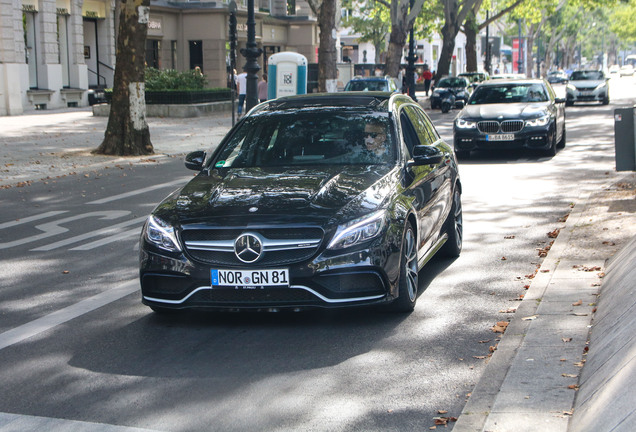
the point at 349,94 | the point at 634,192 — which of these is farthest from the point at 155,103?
the point at 349,94

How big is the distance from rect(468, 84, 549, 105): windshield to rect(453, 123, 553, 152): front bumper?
132 centimetres

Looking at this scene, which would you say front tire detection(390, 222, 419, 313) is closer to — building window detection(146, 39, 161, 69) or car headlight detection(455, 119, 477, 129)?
car headlight detection(455, 119, 477, 129)

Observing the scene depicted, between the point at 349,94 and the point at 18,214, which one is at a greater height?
the point at 349,94

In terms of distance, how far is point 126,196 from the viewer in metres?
14.7

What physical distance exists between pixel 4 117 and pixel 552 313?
98.3 feet

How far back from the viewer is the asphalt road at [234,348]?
16.5ft

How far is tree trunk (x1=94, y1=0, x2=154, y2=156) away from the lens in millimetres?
21234

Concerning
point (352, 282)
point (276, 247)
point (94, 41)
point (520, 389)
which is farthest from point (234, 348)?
point (94, 41)

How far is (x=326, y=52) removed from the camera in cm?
3834

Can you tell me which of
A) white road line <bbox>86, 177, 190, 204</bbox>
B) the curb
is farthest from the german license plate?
the curb

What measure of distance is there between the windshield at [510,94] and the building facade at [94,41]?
63.5 feet

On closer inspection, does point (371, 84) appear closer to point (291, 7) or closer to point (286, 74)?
point (286, 74)

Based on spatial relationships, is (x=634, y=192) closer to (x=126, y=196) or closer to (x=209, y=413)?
(x=126, y=196)

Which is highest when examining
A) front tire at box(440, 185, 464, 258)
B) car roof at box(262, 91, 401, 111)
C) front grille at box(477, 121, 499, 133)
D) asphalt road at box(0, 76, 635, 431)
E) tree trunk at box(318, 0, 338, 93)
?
tree trunk at box(318, 0, 338, 93)
